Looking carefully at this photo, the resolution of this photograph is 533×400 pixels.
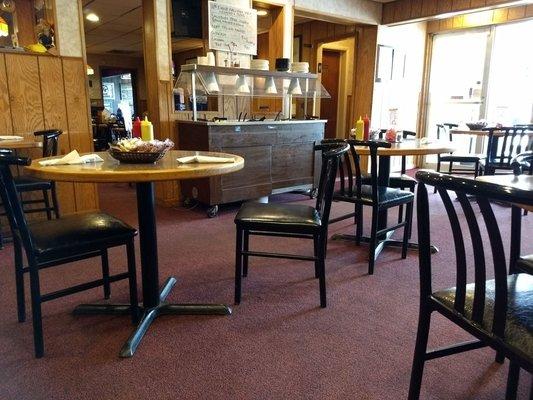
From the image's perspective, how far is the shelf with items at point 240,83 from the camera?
3.75m

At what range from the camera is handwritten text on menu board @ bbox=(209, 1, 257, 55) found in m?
4.02

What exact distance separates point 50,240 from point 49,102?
2.28m

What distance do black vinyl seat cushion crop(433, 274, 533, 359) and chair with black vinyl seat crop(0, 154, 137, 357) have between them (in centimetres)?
132

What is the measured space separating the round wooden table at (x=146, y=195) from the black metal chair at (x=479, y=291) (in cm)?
88

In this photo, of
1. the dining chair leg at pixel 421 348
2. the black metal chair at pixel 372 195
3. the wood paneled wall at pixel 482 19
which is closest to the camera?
the dining chair leg at pixel 421 348

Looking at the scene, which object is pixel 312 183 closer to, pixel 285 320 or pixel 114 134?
pixel 285 320

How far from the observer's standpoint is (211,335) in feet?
5.91

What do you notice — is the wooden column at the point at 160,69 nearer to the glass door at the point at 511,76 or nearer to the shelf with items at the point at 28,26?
the shelf with items at the point at 28,26

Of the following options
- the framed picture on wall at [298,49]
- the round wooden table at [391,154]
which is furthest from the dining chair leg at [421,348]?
the framed picture on wall at [298,49]

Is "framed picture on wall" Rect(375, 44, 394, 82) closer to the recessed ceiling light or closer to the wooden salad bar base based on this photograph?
the wooden salad bar base

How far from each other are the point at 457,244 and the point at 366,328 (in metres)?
0.91

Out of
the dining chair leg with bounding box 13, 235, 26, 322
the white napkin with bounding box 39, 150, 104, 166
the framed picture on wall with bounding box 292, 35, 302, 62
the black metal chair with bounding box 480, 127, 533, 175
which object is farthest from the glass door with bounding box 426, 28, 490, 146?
the dining chair leg with bounding box 13, 235, 26, 322

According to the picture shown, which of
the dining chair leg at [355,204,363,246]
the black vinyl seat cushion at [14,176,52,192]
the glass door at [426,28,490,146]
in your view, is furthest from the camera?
the glass door at [426,28,490,146]

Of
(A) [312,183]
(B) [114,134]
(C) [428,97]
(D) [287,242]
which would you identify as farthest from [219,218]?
(C) [428,97]
